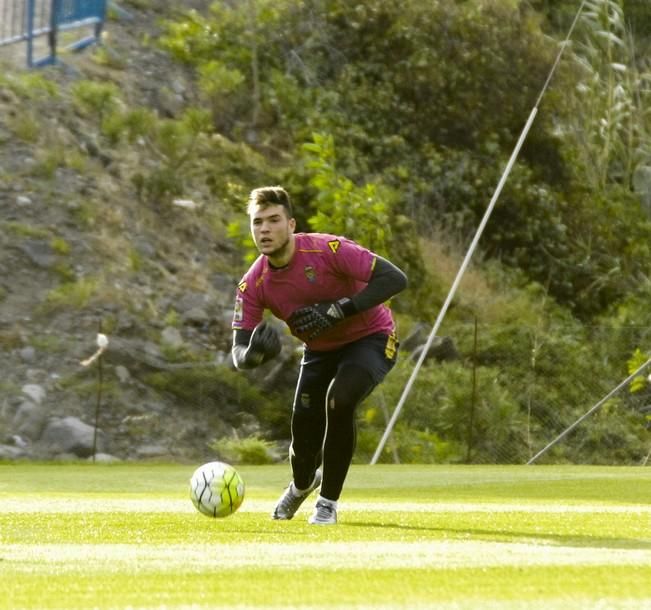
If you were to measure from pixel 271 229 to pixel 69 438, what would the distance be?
14.6m

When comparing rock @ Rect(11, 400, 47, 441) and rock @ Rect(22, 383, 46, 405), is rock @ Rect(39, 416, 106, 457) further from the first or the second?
rock @ Rect(22, 383, 46, 405)

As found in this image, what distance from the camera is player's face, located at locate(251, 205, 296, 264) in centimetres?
1039

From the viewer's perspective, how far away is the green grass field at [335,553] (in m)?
6.21

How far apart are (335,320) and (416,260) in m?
21.7

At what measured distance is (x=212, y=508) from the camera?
34.6ft

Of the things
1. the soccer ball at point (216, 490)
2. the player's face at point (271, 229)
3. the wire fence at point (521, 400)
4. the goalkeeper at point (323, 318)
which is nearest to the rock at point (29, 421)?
the wire fence at point (521, 400)

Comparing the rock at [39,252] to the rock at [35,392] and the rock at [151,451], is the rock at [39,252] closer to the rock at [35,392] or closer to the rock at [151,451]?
the rock at [35,392]

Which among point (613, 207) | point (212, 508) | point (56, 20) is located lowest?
point (613, 207)

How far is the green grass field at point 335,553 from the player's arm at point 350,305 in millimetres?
1158

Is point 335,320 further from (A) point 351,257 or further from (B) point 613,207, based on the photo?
(B) point 613,207

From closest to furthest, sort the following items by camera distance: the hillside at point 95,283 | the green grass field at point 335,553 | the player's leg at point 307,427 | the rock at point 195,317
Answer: the green grass field at point 335,553, the player's leg at point 307,427, the hillside at point 95,283, the rock at point 195,317

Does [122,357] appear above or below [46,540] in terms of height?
below

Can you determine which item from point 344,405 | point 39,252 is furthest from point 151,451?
point 344,405

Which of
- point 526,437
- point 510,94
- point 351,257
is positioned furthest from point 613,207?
point 351,257
